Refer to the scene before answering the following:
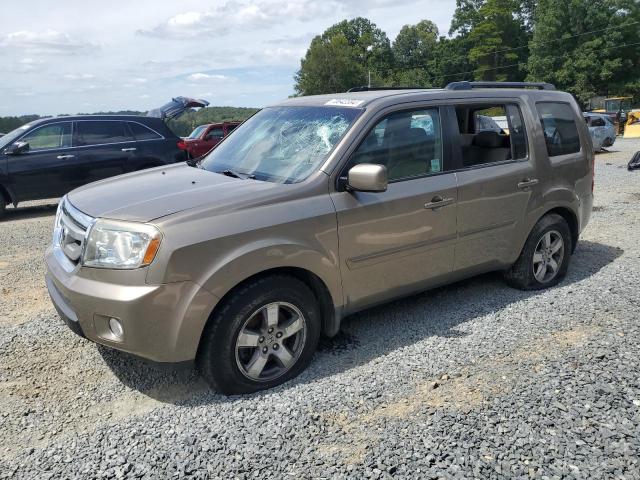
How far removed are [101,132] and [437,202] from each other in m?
8.10

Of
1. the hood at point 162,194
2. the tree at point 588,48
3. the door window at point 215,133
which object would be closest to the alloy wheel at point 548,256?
the hood at point 162,194

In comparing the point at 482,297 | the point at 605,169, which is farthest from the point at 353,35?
the point at 482,297

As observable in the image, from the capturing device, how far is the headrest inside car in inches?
180

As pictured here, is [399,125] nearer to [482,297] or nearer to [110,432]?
[482,297]

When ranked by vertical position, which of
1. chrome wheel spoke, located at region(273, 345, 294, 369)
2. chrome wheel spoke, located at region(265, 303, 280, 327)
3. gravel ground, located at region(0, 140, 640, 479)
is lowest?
gravel ground, located at region(0, 140, 640, 479)

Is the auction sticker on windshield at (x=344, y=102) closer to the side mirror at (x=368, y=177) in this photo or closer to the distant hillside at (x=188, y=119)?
the side mirror at (x=368, y=177)

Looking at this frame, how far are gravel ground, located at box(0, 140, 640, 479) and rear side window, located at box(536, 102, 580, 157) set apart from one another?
4.66 feet

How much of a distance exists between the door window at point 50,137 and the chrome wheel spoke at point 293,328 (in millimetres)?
8124

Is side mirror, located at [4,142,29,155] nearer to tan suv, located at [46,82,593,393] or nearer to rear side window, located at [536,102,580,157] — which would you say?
tan suv, located at [46,82,593,393]

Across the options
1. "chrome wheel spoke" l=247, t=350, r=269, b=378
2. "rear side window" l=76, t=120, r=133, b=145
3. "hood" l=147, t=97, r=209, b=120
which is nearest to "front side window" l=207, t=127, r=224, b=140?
"hood" l=147, t=97, r=209, b=120

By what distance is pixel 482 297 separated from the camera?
4.88m

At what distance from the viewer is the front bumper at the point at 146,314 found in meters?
2.91

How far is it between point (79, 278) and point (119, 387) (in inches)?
31.2

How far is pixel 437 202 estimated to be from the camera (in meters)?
4.00
